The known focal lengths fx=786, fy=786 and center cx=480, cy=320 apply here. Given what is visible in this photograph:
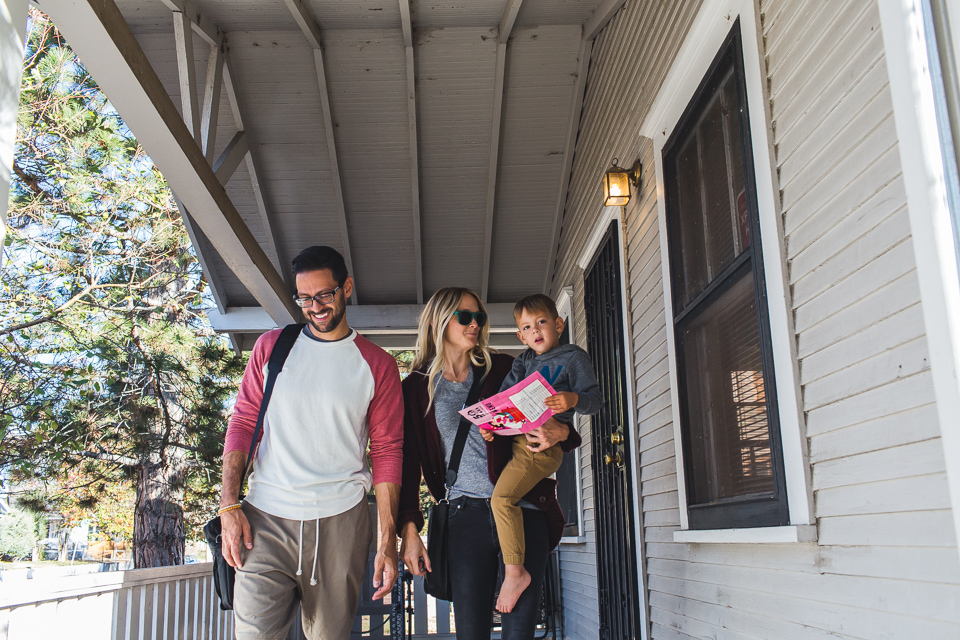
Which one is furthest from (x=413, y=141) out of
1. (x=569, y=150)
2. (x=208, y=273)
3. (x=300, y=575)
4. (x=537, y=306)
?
(x=300, y=575)

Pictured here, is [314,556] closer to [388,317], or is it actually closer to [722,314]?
[722,314]

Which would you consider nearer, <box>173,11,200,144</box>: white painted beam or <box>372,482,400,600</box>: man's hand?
<box>372,482,400,600</box>: man's hand

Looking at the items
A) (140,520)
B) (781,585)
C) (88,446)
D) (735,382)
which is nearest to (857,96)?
(735,382)

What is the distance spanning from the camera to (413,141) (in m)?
6.03

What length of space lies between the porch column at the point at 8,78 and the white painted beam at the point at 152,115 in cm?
72

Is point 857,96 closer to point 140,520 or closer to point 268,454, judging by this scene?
Answer: point 268,454

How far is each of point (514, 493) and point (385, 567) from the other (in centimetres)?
42

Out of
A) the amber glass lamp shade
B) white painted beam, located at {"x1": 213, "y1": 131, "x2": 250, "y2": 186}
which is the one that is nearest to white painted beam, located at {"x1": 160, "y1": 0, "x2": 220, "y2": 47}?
white painted beam, located at {"x1": 213, "y1": 131, "x2": 250, "y2": 186}

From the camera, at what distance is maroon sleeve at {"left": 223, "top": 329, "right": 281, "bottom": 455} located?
223 centimetres

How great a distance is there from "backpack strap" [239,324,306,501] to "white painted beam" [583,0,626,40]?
3149 mm

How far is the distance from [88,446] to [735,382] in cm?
700

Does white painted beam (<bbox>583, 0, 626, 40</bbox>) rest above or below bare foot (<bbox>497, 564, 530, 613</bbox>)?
above

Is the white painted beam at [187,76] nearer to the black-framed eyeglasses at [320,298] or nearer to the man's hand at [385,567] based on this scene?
the black-framed eyeglasses at [320,298]

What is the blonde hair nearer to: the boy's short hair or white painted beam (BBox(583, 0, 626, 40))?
the boy's short hair
